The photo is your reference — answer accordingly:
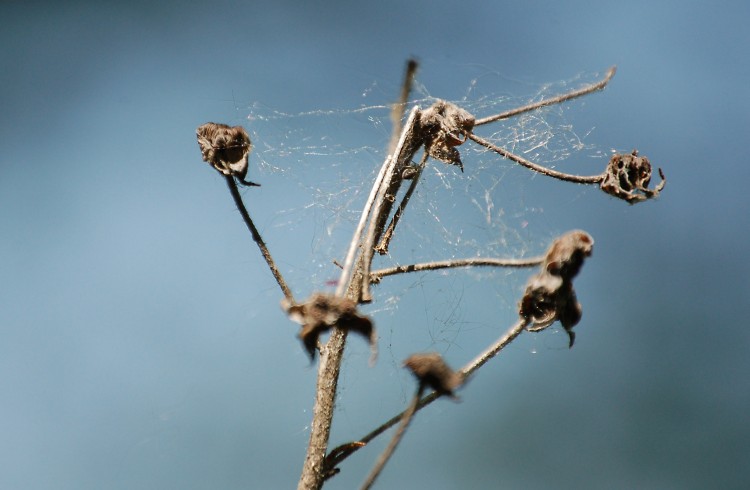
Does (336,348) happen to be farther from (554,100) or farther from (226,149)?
(554,100)

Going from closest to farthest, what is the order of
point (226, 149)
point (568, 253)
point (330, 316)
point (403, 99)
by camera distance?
point (330, 316) < point (568, 253) < point (226, 149) < point (403, 99)

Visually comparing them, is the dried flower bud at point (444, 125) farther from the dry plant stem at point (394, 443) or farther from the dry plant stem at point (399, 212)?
the dry plant stem at point (394, 443)

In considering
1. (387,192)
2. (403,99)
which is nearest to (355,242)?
(387,192)

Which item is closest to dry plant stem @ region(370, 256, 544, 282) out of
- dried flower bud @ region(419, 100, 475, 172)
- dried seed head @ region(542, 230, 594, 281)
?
dried seed head @ region(542, 230, 594, 281)

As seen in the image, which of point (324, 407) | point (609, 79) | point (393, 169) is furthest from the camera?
point (609, 79)

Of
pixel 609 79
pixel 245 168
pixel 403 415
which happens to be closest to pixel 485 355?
pixel 403 415

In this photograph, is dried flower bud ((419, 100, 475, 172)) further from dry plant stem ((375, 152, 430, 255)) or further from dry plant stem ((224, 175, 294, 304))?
dry plant stem ((224, 175, 294, 304))

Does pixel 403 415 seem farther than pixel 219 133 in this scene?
No

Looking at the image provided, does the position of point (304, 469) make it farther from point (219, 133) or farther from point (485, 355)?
point (219, 133)
